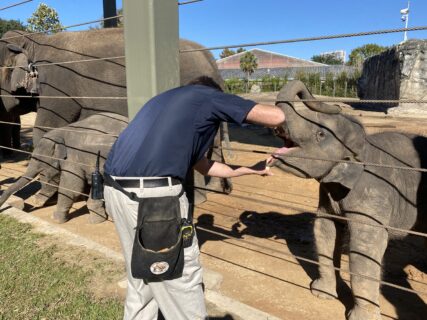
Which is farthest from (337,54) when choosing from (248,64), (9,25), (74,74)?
(74,74)

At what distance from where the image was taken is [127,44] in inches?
88.3

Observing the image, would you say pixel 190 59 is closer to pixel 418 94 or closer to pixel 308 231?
pixel 308 231

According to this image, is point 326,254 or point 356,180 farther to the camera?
point 326,254

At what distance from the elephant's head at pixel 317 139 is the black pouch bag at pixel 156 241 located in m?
0.67

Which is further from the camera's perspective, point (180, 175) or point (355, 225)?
point (355, 225)

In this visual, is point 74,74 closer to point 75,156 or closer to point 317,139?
point 75,156

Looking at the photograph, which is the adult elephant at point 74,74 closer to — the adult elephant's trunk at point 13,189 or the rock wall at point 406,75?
the adult elephant's trunk at point 13,189

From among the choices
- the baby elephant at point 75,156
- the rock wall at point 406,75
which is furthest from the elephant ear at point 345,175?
the rock wall at point 406,75

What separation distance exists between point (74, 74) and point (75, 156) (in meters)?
1.44

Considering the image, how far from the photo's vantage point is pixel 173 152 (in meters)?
1.72

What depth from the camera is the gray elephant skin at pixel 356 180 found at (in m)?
2.08

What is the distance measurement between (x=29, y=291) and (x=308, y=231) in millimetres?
2701

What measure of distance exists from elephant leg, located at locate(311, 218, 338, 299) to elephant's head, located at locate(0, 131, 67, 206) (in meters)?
3.07

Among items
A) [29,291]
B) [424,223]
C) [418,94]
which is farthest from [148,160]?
[418,94]
